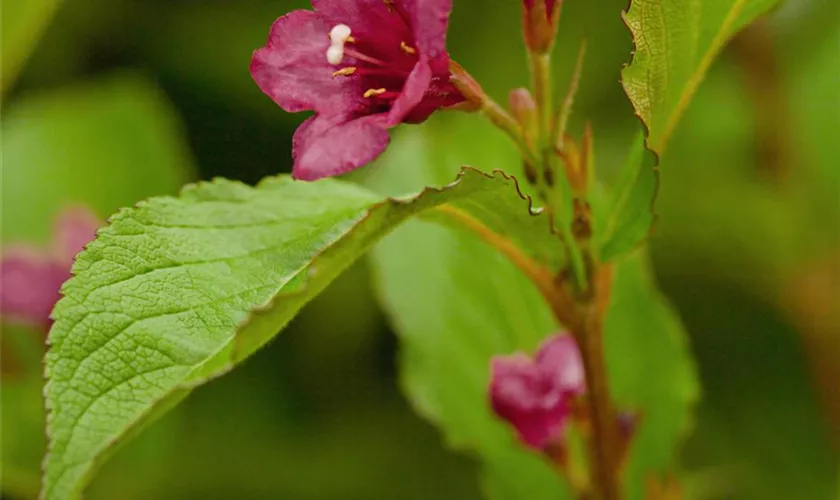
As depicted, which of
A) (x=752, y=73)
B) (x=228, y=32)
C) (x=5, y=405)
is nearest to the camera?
(x=5, y=405)

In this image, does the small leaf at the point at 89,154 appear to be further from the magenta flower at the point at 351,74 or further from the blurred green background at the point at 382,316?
the magenta flower at the point at 351,74

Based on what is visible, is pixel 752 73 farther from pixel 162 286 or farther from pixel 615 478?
pixel 162 286

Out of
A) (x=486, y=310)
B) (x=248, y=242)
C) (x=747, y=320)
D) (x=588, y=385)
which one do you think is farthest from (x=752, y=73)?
(x=248, y=242)

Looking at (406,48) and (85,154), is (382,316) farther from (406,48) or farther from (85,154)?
(406,48)

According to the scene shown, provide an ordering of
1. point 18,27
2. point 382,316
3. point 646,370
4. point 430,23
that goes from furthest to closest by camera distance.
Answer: point 382,316
point 18,27
point 646,370
point 430,23

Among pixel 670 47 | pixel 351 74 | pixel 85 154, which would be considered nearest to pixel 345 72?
pixel 351 74
